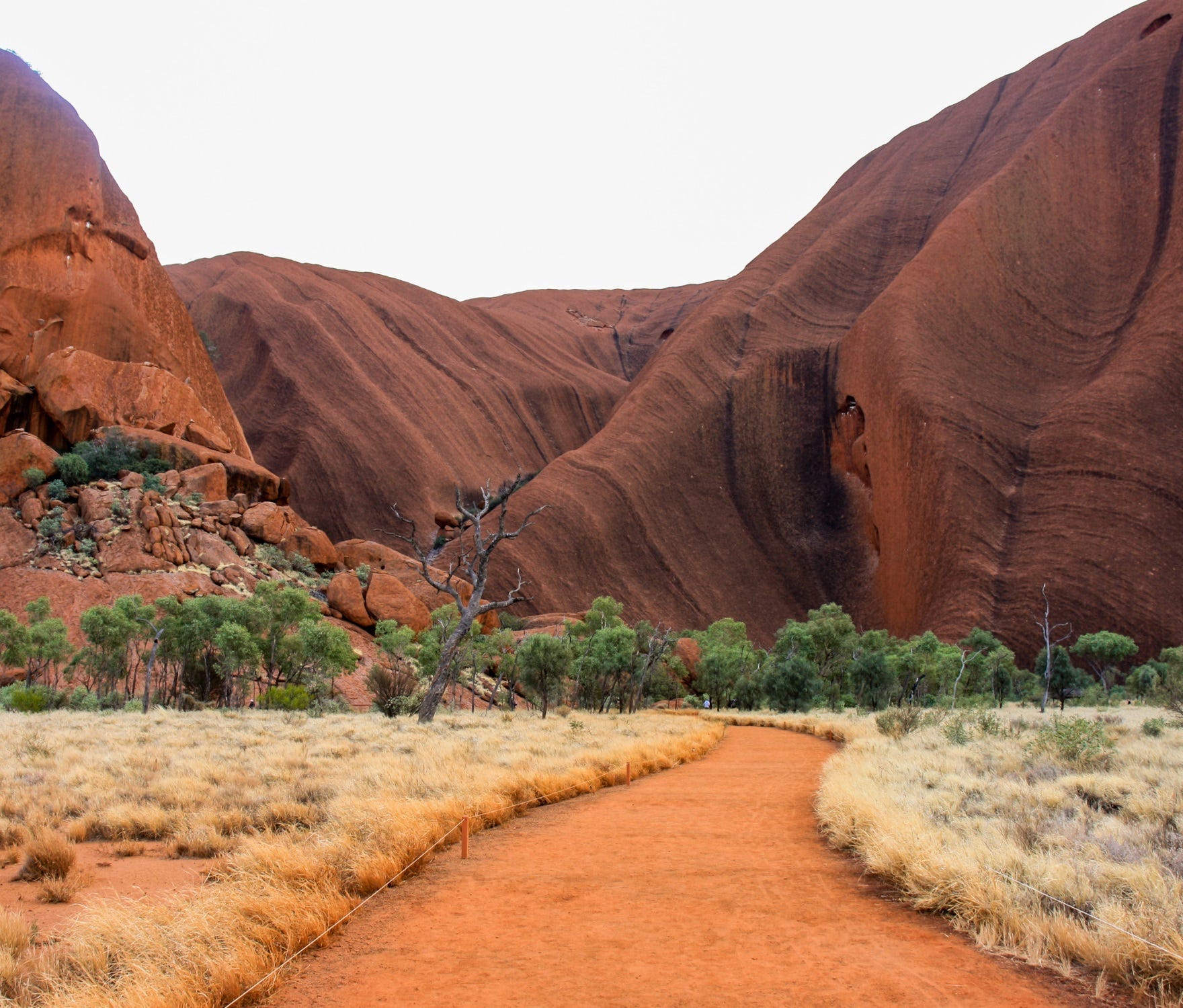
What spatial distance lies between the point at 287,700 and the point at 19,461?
76.4ft

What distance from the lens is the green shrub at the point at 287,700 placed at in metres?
32.1

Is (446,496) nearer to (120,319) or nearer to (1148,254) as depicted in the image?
(120,319)

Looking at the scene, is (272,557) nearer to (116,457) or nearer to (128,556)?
(128,556)

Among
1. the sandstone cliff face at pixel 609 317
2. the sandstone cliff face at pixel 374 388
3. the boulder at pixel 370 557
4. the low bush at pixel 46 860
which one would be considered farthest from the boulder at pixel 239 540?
the sandstone cliff face at pixel 609 317

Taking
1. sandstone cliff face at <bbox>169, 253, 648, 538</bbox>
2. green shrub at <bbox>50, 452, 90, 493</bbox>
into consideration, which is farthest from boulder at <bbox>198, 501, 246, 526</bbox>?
sandstone cliff face at <bbox>169, 253, 648, 538</bbox>

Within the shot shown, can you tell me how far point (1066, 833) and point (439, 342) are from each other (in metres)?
97.3

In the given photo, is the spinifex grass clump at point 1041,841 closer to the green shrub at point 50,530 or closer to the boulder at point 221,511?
the green shrub at point 50,530

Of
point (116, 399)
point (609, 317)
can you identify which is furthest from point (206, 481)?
point (609, 317)

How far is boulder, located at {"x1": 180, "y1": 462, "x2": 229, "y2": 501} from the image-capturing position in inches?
1868

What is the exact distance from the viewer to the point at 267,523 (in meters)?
48.7

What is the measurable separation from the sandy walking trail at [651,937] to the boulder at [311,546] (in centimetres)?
4223

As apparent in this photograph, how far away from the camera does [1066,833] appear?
841 cm

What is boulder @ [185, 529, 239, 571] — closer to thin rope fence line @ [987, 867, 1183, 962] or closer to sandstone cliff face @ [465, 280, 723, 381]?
thin rope fence line @ [987, 867, 1183, 962]

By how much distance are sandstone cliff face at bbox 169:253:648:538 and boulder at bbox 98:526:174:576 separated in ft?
87.4
